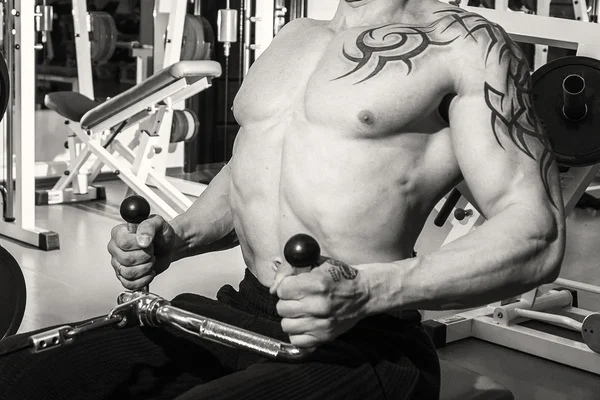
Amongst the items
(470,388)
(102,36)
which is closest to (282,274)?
(470,388)

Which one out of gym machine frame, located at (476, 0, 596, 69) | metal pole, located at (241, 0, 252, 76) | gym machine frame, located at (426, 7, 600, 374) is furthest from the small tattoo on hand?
gym machine frame, located at (476, 0, 596, 69)

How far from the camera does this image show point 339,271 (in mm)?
1075

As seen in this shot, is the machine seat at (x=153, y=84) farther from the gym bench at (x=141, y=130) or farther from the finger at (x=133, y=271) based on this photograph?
the finger at (x=133, y=271)

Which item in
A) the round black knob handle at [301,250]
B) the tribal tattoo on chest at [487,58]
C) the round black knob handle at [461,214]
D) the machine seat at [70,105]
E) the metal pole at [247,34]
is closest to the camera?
the round black knob handle at [301,250]

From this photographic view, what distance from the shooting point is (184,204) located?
4.63 metres

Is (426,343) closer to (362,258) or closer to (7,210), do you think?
(362,258)

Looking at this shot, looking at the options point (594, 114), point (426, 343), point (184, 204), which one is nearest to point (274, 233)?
point (426, 343)

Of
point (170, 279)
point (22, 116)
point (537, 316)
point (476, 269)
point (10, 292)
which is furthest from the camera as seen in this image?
point (22, 116)

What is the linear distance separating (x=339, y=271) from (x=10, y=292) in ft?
5.50

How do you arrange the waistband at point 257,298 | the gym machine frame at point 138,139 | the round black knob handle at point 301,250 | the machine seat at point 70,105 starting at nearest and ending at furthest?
the round black knob handle at point 301,250 < the waistband at point 257,298 < the gym machine frame at point 138,139 < the machine seat at point 70,105

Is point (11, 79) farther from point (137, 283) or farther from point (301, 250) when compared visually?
point (301, 250)

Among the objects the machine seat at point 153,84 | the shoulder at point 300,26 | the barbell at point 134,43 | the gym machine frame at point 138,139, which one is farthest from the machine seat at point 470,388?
the barbell at point 134,43

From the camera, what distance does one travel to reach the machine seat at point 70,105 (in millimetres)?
4988

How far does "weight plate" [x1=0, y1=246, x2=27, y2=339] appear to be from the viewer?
248cm
